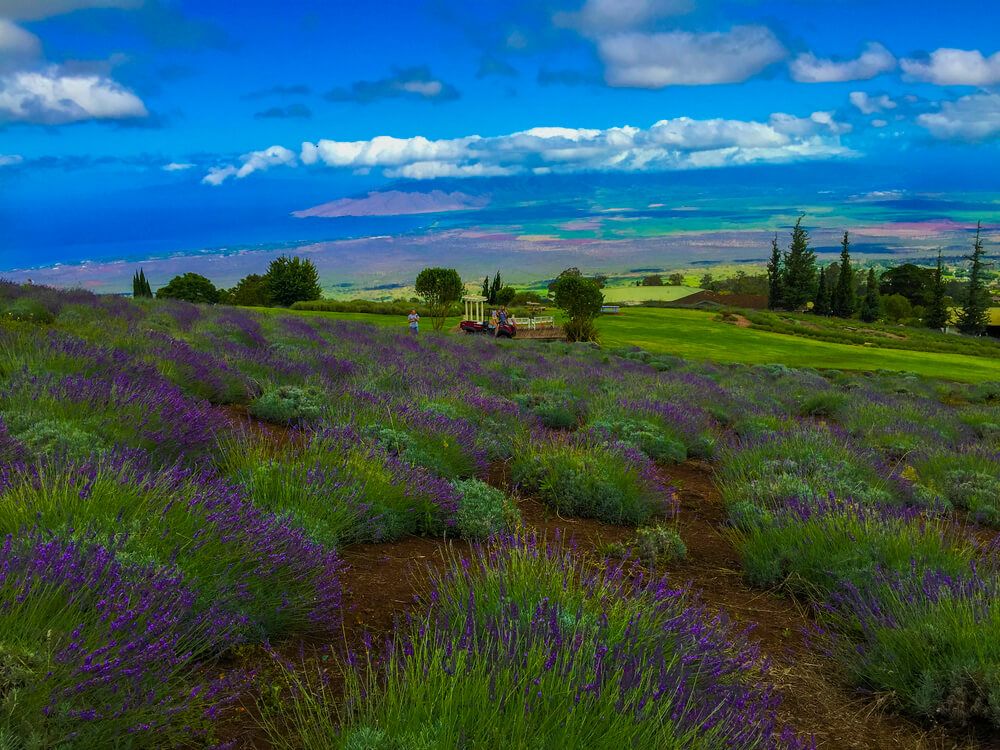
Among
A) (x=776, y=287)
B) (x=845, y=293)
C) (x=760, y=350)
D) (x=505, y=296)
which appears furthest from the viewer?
(x=776, y=287)

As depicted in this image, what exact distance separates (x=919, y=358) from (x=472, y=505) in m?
43.5

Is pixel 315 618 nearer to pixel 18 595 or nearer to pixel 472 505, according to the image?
pixel 18 595

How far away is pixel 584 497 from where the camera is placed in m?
6.37

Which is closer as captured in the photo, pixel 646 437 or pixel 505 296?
pixel 646 437

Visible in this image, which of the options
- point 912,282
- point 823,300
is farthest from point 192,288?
point 912,282

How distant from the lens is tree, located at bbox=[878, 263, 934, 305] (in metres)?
137

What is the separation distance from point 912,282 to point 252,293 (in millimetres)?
128406

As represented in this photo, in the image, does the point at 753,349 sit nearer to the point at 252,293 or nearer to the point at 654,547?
the point at 654,547

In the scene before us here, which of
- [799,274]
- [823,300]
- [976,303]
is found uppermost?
[799,274]

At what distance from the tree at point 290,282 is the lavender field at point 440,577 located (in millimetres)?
95514

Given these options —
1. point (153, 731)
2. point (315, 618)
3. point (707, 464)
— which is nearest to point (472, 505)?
point (315, 618)

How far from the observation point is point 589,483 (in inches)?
255

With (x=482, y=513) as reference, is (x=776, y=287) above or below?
above

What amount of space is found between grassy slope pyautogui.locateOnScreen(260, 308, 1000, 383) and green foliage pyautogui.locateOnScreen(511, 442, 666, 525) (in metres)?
26.4
